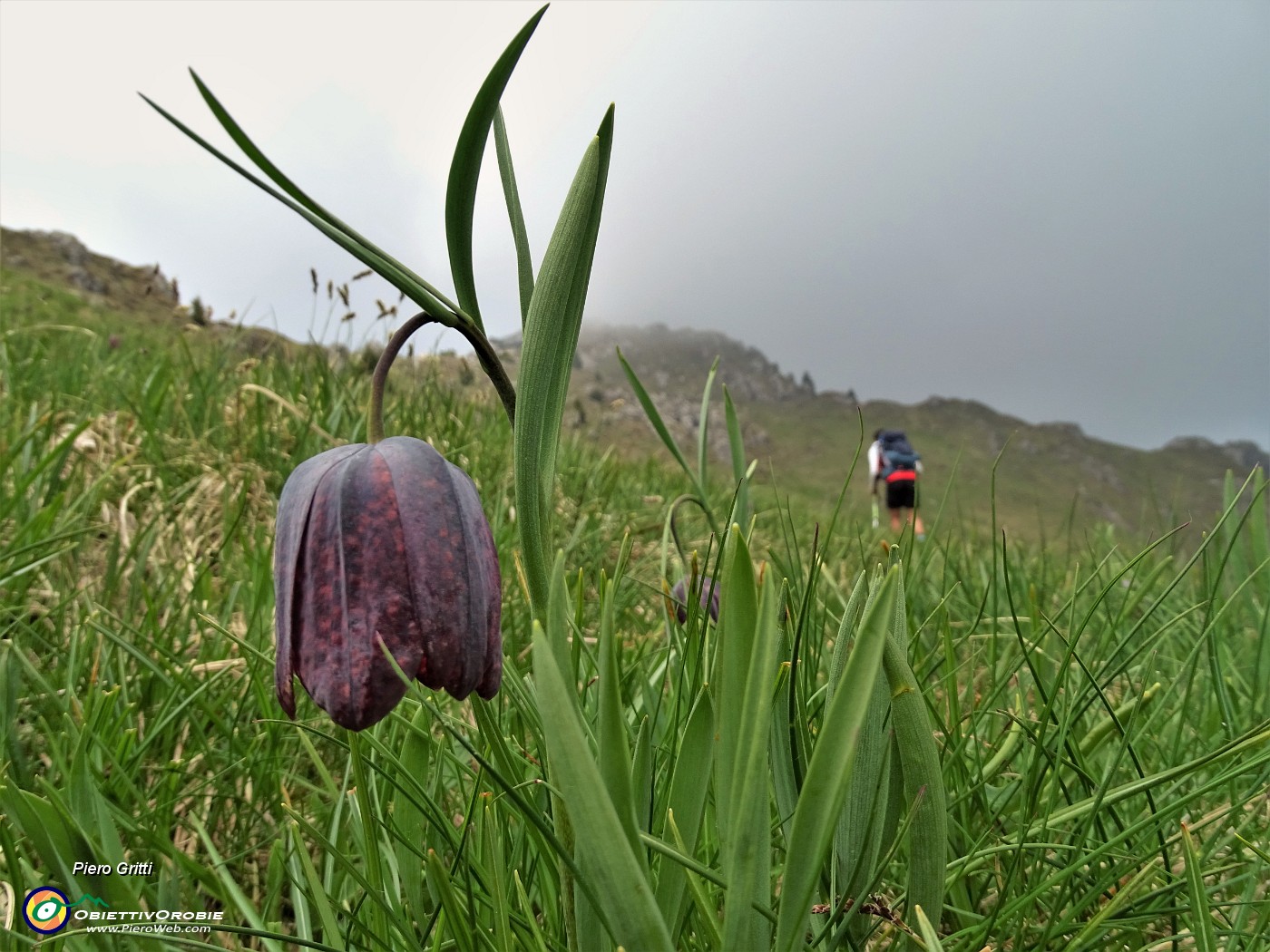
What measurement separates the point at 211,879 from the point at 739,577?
73 centimetres

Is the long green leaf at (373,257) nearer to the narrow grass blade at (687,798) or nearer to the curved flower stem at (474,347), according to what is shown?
the curved flower stem at (474,347)

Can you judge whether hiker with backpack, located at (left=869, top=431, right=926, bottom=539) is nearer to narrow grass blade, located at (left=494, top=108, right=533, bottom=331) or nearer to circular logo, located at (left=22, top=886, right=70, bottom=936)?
narrow grass blade, located at (left=494, top=108, right=533, bottom=331)

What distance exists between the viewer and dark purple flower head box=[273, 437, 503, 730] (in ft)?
2.23

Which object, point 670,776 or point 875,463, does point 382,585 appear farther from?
point 875,463

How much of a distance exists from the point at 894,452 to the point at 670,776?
9.24 metres

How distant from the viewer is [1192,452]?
134 meters

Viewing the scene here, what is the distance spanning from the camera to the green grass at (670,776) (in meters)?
0.53

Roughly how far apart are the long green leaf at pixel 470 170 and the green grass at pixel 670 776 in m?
0.29

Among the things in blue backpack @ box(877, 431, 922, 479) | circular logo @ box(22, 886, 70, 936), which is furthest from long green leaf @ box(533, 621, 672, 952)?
blue backpack @ box(877, 431, 922, 479)

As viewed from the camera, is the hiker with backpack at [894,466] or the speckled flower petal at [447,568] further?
the hiker with backpack at [894,466]

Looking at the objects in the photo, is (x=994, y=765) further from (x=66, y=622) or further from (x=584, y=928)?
(x=66, y=622)

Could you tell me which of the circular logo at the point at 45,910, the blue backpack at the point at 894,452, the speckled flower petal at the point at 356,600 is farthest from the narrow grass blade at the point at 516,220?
the blue backpack at the point at 894,452

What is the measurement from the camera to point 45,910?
2.40ft

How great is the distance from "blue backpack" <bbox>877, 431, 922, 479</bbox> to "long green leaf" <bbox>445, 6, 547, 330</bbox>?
8429 mm
